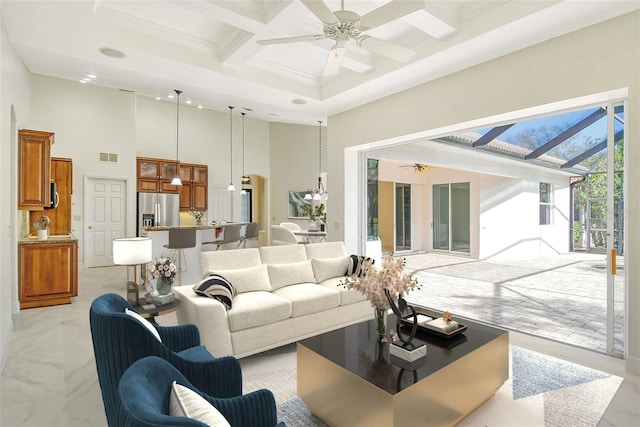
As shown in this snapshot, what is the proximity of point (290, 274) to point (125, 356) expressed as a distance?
2446mm

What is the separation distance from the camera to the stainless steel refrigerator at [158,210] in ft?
28.2

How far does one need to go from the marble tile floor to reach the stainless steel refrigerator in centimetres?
424

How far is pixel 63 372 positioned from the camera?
2.92 m

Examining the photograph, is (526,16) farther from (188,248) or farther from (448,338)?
(188,248)

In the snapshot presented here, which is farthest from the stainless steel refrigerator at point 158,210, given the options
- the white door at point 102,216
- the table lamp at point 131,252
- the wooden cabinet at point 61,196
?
the table lamp at point 131,252

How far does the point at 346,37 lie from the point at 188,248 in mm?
4580

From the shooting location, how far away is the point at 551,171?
13.2 ft

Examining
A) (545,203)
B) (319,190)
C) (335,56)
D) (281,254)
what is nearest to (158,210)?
(319,190)

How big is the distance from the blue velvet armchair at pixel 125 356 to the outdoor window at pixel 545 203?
13.3 feet

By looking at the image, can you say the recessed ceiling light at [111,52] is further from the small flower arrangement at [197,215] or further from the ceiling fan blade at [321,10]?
the small flower arrangement at [197,215]

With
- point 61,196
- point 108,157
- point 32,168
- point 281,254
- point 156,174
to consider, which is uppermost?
point 108,157

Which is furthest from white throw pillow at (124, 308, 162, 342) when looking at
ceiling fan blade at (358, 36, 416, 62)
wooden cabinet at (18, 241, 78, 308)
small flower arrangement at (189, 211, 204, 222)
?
small flower arrangement at (189, 211, 204, 222)

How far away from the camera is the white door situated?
25.0 ft

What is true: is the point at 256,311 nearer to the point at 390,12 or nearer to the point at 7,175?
the point at 390,12
